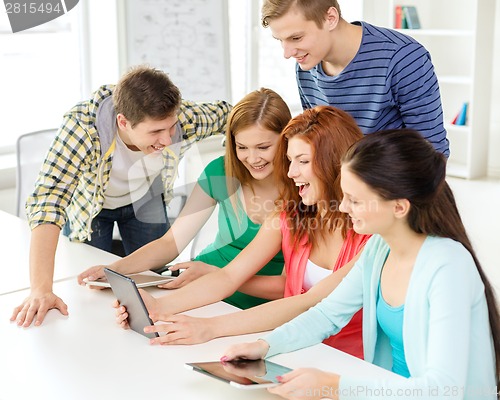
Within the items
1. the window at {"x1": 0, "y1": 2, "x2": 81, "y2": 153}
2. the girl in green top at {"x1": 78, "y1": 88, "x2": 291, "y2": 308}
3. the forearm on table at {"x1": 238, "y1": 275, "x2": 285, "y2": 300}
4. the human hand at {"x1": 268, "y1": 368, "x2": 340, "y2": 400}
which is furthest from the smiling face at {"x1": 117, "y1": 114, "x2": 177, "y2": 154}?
the window at {"x1": 0, "y1": 2, "x2": 81, "y2": 153}

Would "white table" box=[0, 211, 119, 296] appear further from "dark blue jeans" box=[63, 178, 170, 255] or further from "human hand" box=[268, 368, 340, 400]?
"human hand" box=[268, 368, 340, 400]

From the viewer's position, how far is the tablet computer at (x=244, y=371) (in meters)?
1.39

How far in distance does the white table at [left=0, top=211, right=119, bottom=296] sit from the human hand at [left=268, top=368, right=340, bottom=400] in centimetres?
95

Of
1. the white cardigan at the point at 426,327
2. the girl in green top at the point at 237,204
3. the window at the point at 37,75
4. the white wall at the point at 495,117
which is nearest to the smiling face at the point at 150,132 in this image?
the girl in green top at the point at 237,204

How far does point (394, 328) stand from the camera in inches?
63.7

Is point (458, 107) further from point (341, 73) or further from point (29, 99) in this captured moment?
point (341, 73)

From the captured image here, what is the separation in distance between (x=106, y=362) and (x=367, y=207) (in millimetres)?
644

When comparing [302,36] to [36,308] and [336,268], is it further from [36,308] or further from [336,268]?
[36,308]

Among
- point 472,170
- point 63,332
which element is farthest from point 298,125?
point 472,170

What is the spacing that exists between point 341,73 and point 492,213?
2798 millimetres

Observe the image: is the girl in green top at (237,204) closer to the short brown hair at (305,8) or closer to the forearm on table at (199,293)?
the forearm on table at (199,293)

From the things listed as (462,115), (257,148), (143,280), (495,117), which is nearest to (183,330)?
(143,280)

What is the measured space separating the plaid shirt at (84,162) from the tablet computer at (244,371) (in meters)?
0.80

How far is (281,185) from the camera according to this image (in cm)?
205
